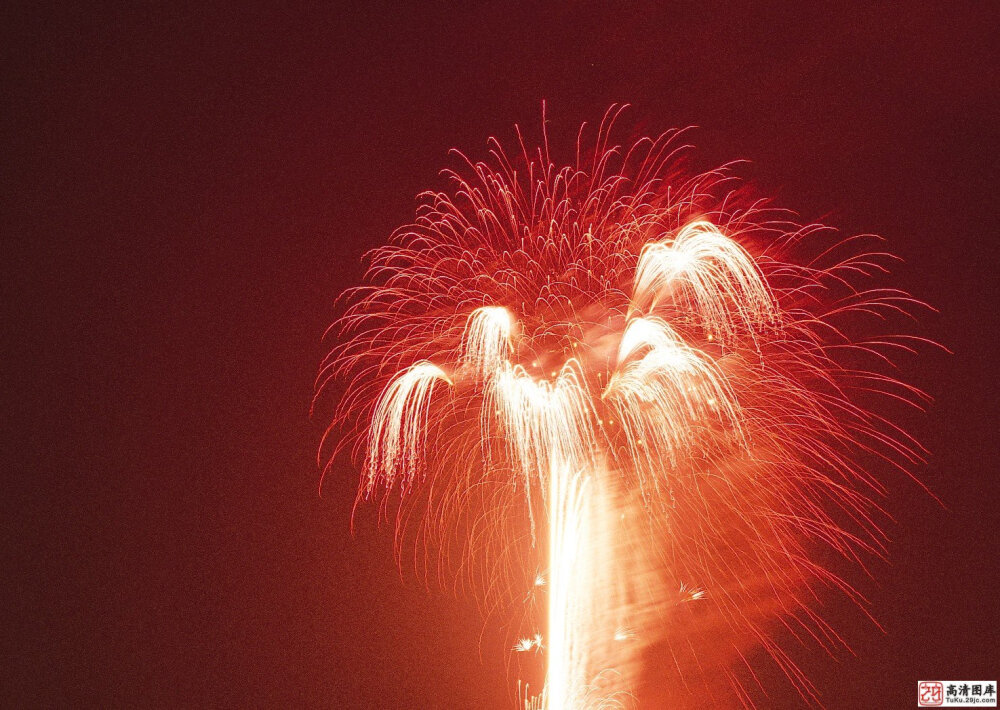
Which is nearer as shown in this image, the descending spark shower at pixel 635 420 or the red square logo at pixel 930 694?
the descending spark shower at pixel 635 420

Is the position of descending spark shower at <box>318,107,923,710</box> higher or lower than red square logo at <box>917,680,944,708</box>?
higher

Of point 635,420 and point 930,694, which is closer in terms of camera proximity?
point 635,420

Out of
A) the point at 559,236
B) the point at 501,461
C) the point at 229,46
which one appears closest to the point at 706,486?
the point at 501,461

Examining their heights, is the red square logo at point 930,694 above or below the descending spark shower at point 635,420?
below

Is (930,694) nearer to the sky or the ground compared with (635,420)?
nearer to the ground
